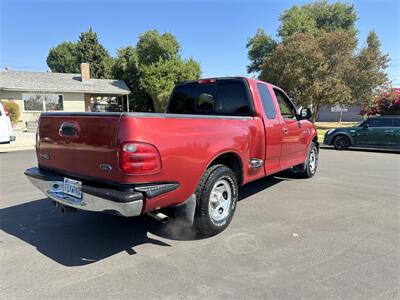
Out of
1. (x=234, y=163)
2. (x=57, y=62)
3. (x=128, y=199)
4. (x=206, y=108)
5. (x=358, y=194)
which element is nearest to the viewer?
(x=128, y=199)

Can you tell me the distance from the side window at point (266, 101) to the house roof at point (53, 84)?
943 inches

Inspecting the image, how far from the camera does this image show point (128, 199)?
2.88 meters

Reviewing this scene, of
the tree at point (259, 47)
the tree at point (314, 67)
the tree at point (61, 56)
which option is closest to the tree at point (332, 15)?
the tree at point (259, 47)

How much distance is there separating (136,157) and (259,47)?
124 feet

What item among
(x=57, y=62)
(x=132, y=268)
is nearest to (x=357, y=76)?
(x=132, y=268)

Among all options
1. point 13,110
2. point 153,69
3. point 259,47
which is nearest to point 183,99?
point 13,110

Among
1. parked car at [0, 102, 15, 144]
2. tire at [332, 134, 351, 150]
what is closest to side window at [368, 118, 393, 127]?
tire at [332, 134, 351, 150]

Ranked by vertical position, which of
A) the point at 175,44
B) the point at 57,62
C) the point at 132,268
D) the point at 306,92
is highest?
the point at 57,62

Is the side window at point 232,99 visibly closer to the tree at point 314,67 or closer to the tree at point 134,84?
the tree at point 314,67

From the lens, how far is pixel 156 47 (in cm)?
3231

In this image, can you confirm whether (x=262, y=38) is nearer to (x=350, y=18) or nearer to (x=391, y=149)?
(x=350, y=18)

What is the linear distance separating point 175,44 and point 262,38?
438 inches

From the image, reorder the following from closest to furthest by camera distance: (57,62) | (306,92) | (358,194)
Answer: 1. (358,194)
2. (306,92)
3. (57,62)

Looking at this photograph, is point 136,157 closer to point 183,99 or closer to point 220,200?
point 220,200
